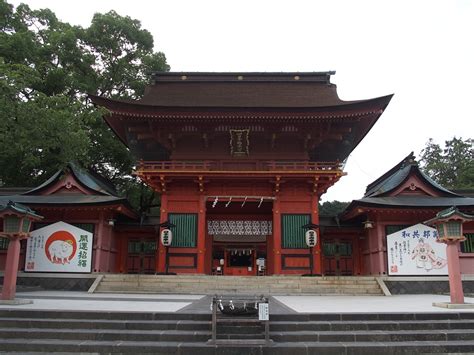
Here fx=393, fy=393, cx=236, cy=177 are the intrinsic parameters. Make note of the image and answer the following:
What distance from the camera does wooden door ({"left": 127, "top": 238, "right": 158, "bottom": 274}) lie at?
2114 centimetres

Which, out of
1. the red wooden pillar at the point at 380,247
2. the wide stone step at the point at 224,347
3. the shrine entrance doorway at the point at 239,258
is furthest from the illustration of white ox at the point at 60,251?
the red wooden pillar at the point at 380,247

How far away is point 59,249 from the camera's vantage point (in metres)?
17.6

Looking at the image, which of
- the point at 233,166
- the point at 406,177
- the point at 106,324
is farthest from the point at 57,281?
the point at 406,177

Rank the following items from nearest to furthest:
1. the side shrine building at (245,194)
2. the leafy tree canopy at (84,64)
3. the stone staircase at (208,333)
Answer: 1. the stone staircase at (208,333)
2. the side shrine building at (245,194)
3. the leafy tree canopy at (84,64)

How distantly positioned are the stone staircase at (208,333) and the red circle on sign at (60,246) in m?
9.04

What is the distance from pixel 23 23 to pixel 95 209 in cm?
1713

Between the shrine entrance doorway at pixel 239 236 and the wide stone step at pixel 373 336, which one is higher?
the shrine entrance doorway at pixel 239 236

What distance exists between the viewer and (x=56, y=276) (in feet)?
56.7

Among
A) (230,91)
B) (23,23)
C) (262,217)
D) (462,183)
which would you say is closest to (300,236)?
(262,217)

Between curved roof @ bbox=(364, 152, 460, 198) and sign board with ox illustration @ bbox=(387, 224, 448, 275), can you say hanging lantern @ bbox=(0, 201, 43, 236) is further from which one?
curved roof @ bbox=(364, 152, 460, 198)

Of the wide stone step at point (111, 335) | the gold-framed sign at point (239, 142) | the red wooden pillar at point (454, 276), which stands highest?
the gold-framed sign at point (239, 142)

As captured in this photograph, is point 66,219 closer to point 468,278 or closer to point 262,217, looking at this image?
point 262,217

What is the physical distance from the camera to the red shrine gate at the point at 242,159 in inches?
743

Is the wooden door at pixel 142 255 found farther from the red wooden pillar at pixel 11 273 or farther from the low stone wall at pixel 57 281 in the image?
the red wooden pillar at pixel 11 273
